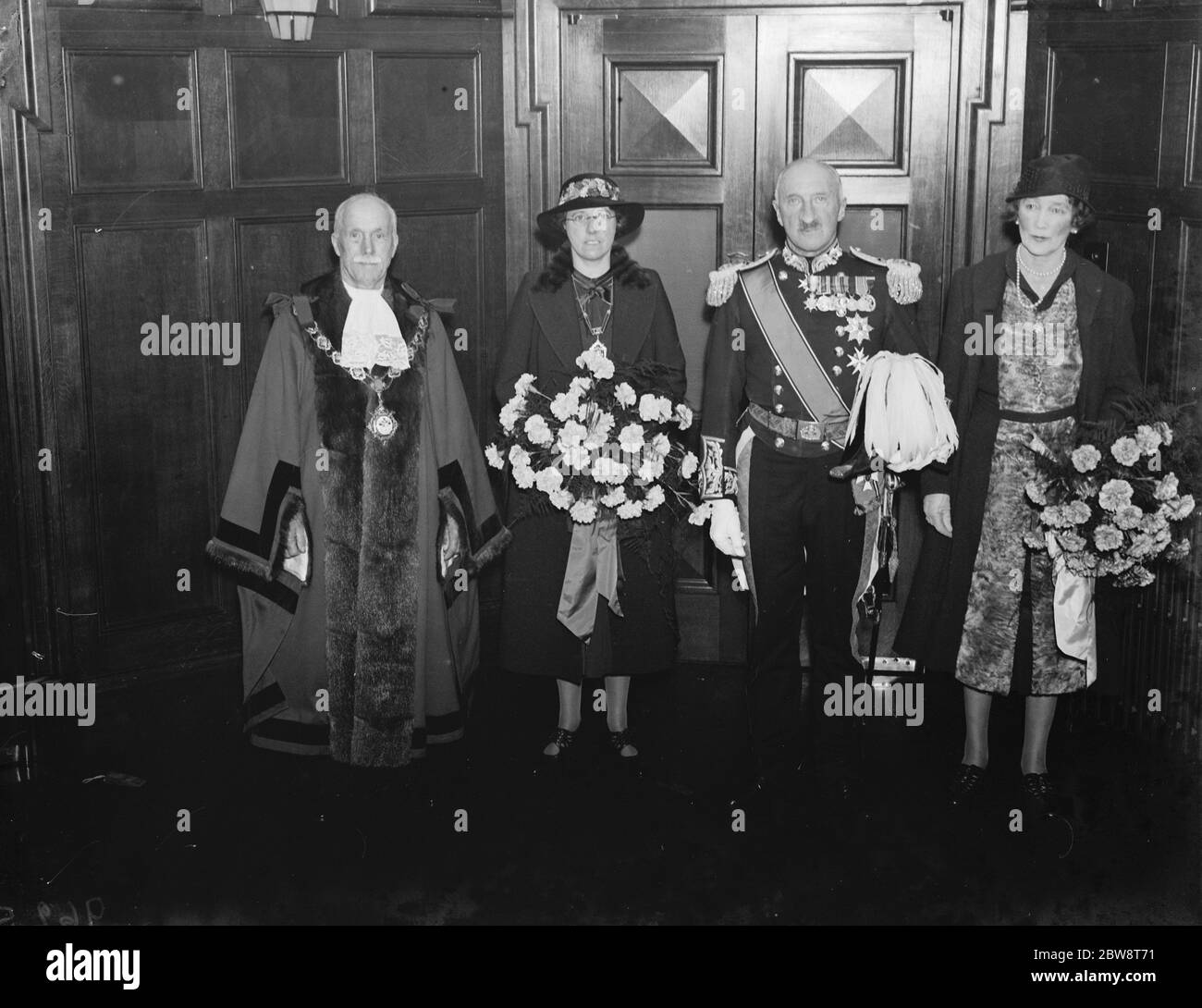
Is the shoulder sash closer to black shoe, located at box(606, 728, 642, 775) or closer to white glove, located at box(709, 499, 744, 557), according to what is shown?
white glove, located at box(709, 499, 744, 557)

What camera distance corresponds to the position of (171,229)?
5129 millimetres

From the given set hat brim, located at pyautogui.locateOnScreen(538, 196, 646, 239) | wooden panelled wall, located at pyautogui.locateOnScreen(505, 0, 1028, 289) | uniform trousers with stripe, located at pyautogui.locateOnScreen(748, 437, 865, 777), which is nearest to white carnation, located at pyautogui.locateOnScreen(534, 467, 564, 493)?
uniform trousers with stripe, located at pyautogui.locateOnScreen(748, 437, 865, 777)

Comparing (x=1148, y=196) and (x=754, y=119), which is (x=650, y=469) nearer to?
(x=754, y=119)

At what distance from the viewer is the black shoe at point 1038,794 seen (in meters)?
4.62

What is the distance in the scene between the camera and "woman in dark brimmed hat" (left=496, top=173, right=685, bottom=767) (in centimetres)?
488

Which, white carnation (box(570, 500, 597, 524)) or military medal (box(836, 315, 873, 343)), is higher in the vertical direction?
military medal (box(836, 315, 873, 343))

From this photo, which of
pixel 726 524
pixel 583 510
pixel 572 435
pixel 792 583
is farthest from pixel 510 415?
pixel 792 583

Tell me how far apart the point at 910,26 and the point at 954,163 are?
497mm

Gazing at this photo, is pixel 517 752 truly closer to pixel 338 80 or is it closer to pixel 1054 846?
pixel 1054 846

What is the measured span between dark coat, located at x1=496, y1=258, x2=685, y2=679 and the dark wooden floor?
37 centimetres

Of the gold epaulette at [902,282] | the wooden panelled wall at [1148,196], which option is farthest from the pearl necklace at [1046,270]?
the wooden panelled wall at [1148,196]

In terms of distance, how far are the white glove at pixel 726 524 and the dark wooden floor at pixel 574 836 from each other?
2.62ft

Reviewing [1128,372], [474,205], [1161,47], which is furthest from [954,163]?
[474,205]

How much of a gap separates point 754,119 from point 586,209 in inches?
41.5
